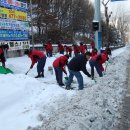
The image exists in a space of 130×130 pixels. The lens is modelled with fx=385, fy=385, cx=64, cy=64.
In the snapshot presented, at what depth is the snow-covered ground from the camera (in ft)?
28.6

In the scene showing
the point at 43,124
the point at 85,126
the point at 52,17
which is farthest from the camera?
the point at 52,17

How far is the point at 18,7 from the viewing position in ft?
94.3

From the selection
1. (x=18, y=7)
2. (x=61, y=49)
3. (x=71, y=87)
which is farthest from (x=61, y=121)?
(x=61, y=49)

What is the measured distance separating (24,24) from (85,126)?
22.0 meters

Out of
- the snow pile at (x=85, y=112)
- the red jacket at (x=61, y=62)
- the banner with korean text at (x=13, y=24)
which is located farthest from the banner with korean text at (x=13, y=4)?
the snow pile at (x=85, y=112)

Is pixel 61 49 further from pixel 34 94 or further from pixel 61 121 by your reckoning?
pixel 61 121

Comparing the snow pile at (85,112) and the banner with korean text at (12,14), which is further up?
the banner with korean text at (12,14)

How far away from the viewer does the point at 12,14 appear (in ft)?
90.5

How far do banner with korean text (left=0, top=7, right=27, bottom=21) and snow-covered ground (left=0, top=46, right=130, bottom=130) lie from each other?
500 inches

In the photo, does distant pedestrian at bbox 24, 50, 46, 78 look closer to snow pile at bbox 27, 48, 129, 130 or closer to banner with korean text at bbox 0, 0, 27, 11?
snow pile at bbox 27, 48, 129, 130

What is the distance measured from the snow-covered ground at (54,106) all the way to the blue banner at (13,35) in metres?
12.5

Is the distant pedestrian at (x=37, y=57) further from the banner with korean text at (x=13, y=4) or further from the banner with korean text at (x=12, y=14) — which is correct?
the banner with korean text at (x=13, y=4)

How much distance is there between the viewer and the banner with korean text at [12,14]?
26.2 m

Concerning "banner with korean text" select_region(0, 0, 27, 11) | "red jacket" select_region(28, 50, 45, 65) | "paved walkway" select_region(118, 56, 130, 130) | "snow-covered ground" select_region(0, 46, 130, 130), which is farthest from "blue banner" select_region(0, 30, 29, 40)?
"paved walkway" select_region(118, 56, 130, 130)
